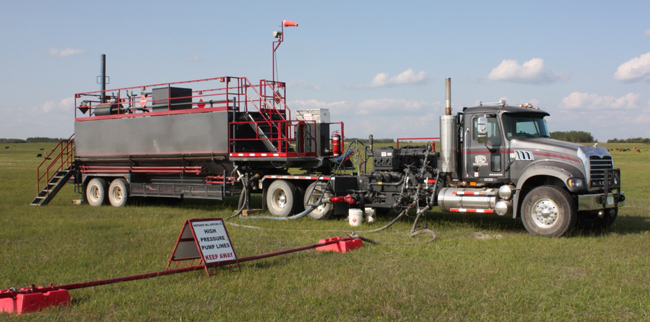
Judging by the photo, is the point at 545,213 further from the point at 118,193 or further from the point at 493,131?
the point at 118,193

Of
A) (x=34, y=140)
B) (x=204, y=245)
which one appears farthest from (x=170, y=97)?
(x=34, y=140)

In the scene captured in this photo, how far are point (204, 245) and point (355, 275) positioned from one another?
2.32 metres

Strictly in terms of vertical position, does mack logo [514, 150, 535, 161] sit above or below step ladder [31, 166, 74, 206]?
above

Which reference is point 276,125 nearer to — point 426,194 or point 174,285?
point 426,194

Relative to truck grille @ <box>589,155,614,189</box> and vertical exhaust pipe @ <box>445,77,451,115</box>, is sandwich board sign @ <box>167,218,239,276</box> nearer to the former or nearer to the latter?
vertical exhaust pipe @ <box>445,77,451,115</box>

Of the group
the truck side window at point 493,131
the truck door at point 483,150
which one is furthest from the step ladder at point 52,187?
the truck side window at point 493,131

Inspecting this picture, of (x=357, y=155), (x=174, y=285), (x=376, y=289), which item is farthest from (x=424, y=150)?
(x=174, y=285)

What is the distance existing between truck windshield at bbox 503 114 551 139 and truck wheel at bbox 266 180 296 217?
6.17 metres

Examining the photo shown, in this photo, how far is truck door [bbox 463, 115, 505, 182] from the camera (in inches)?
527

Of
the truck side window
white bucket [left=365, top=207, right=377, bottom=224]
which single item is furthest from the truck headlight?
white bucket [left=365, top=207, right=377, bottom=224]

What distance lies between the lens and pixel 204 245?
29.5ft

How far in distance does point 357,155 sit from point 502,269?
8.24 metres

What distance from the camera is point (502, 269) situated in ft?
30.0

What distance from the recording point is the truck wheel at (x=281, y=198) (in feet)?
54.5
